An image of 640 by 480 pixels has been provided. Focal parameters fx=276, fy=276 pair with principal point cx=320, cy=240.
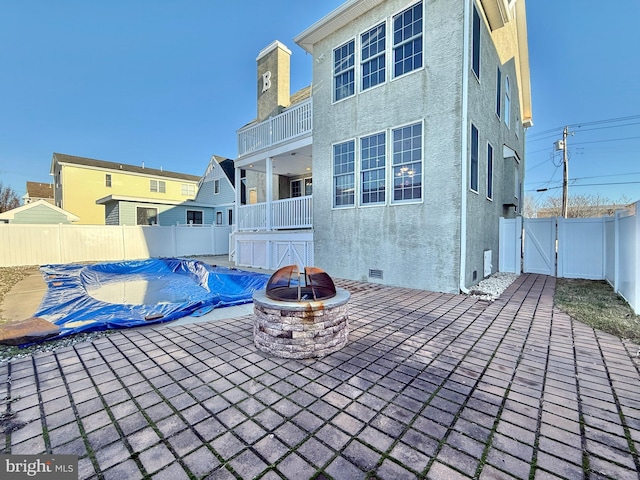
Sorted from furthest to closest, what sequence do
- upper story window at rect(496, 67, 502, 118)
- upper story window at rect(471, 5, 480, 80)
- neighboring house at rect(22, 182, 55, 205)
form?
neighboring house at rect(22, 182, 55, 205) < upper story window at rect(496, 67, 502, 118) < upper story window at rect(471, 5, 480, 80)

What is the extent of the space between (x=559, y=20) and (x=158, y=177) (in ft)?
108

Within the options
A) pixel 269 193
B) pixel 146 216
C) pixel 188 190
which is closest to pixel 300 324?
pixel 269 193

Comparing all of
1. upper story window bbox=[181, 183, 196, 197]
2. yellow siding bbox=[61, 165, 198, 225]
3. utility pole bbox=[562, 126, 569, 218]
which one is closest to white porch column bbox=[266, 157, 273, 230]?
yellow siding bbox=[61, 165, 198, 225]

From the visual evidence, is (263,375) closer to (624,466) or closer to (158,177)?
(624,466)

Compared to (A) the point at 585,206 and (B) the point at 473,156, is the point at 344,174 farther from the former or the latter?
(A) the point at 585,206

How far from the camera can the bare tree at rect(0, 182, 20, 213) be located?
27.2 metres

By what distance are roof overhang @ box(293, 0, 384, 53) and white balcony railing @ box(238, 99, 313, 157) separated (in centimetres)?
171

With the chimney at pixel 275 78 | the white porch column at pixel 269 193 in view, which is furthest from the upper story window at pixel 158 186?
the white porch column at pixel 269 193

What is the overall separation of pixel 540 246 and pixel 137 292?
12781 millimetres

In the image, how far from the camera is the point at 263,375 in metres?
2.76

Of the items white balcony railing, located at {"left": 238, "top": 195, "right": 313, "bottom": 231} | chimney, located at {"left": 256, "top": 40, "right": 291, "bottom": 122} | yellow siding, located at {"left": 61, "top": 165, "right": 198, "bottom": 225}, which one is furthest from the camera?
yellow siding, located at {"left": 61, "top": 165, "right": 198, "bottom": 225}

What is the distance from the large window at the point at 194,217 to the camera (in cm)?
2156

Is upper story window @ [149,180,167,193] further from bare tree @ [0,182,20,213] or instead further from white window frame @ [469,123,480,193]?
white window frame @ [469,123,480,193]

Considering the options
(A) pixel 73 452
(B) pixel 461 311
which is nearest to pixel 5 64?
(A) pixel 73 452
